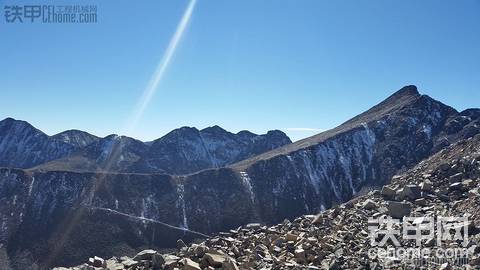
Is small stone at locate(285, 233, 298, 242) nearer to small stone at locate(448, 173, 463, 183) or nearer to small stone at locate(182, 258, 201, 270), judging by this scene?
small stone at locate(182, 258, 201, 270)

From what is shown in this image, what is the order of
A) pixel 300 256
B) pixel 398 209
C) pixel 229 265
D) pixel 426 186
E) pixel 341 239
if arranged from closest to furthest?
pixel 229 265 < pixel 300 256 < pixel 341 239 < pixel 398 209 < pixel 426 186

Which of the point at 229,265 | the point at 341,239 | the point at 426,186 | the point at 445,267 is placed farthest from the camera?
the point at 426,186

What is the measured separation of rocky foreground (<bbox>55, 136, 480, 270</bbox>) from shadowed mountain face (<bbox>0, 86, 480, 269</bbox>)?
216 feet

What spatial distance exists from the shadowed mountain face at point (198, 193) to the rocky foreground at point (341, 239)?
6574 cm

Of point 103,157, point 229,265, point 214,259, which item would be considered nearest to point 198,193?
point 214,259

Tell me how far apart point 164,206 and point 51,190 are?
31.7 metres

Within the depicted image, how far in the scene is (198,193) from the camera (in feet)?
339

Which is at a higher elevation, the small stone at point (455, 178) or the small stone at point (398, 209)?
the small stone at point (455, 178)

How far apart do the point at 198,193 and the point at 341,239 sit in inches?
3343

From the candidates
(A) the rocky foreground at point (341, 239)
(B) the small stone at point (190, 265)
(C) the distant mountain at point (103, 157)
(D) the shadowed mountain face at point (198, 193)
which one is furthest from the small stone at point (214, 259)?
(C) the distant mountain at point (103, 157)

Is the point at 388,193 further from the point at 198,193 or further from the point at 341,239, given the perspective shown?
the point at 198,193

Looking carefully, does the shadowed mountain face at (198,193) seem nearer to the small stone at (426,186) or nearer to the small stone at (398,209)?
the small stone at (426,186)

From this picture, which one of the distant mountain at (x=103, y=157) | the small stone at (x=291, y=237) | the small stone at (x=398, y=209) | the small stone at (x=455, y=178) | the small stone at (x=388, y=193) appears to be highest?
the distant mountain at (x=103, y=157)

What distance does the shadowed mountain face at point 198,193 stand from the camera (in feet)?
283
